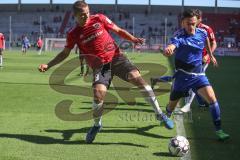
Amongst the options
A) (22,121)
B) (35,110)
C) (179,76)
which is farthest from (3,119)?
(179,76)

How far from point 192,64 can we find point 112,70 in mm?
1185

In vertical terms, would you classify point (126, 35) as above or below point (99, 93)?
above

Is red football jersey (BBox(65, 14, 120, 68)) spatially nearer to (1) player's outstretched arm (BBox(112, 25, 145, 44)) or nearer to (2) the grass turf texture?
(1) player's outstretched arm (BBox(112, 25, 145, 44))

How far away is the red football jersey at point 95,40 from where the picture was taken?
23.8ft

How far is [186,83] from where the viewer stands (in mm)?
7496

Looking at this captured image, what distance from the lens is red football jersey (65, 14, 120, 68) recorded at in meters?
7.26

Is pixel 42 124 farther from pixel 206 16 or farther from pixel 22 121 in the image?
pixel 206 16

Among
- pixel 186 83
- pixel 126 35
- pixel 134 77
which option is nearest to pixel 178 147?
pixel 186 83

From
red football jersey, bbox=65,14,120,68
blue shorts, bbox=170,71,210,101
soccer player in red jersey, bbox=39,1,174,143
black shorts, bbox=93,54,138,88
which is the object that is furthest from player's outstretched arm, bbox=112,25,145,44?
blue shorts, bbox=170,71,210,101

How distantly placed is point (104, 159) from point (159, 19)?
57258mm

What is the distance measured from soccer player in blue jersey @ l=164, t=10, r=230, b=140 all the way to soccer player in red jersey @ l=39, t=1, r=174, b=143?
1.77 ft

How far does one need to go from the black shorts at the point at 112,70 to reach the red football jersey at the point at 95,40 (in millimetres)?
80

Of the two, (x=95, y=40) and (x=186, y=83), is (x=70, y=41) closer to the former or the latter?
(x=95, y=40)

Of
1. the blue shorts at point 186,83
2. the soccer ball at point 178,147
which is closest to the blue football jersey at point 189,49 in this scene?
the blue shorts at point 186,83
